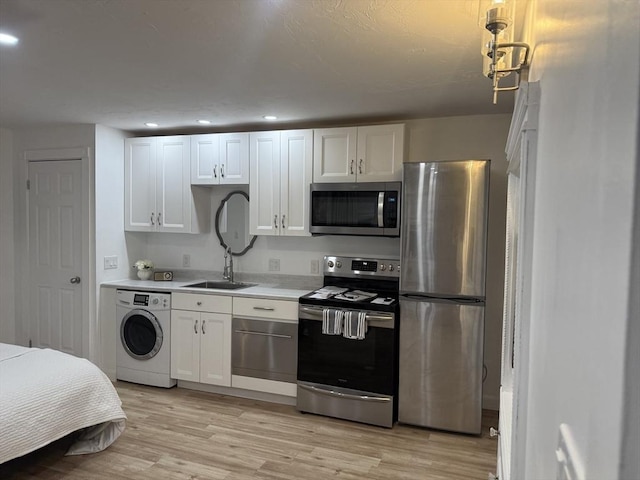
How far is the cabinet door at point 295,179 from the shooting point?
383cm

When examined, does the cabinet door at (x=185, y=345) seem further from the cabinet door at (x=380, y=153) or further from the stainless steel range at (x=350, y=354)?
the cabinet door at (x=380, y=153)

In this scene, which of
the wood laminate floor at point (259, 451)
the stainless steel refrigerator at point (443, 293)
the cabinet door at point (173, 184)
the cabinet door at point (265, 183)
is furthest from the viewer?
the cabinet door at point (173, 184)

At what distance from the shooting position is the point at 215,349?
155 inches

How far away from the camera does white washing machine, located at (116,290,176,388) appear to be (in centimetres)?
407

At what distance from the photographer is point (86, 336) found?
4301 millimetres

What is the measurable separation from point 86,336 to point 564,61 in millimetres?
4604

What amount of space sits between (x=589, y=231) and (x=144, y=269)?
14.8ft

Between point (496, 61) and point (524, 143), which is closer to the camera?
point (524, 143)

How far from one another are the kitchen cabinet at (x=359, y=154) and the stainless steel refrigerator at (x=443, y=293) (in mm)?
275

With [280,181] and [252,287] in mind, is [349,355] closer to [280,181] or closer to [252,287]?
[252,287]

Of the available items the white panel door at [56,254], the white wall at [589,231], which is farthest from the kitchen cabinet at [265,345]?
the white wall at [589,231]

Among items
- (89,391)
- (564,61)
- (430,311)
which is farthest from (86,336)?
(564,61)

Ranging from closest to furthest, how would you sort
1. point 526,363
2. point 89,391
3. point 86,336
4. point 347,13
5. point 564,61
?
point 564,61 → point 526,363 → point 347,13 → point 89,391 → point 86,336

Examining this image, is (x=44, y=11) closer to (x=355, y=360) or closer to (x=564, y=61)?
(x=564, y=61)
